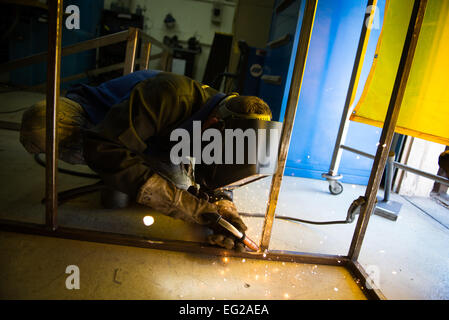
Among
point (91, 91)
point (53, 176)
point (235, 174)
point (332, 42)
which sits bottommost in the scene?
point (53, 176)

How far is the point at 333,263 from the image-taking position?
117cm

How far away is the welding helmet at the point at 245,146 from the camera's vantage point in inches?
37.7

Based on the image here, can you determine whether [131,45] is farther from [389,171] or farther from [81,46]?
[389,171]

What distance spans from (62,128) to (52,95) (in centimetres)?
46

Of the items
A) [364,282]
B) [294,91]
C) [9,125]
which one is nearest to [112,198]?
[294,91]

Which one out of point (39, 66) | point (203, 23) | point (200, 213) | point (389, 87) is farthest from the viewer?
point (203, 23)

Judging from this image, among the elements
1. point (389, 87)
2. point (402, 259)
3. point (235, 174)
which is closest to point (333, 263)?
point (402, 259)

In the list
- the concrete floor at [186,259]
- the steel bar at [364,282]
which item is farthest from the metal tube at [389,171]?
the steel bar at [364,282]

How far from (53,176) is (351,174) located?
244 cm

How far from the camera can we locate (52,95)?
899 mm

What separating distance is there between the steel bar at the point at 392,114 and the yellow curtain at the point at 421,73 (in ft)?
1.78

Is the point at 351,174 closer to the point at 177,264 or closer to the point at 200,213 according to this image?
the point at 200,213

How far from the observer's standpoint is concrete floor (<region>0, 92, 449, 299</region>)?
0.85 m

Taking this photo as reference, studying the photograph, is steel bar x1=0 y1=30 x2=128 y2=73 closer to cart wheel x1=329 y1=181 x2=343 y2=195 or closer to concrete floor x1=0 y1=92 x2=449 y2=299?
concrete floor x1=0 y1=92 x2=449 y2=299
